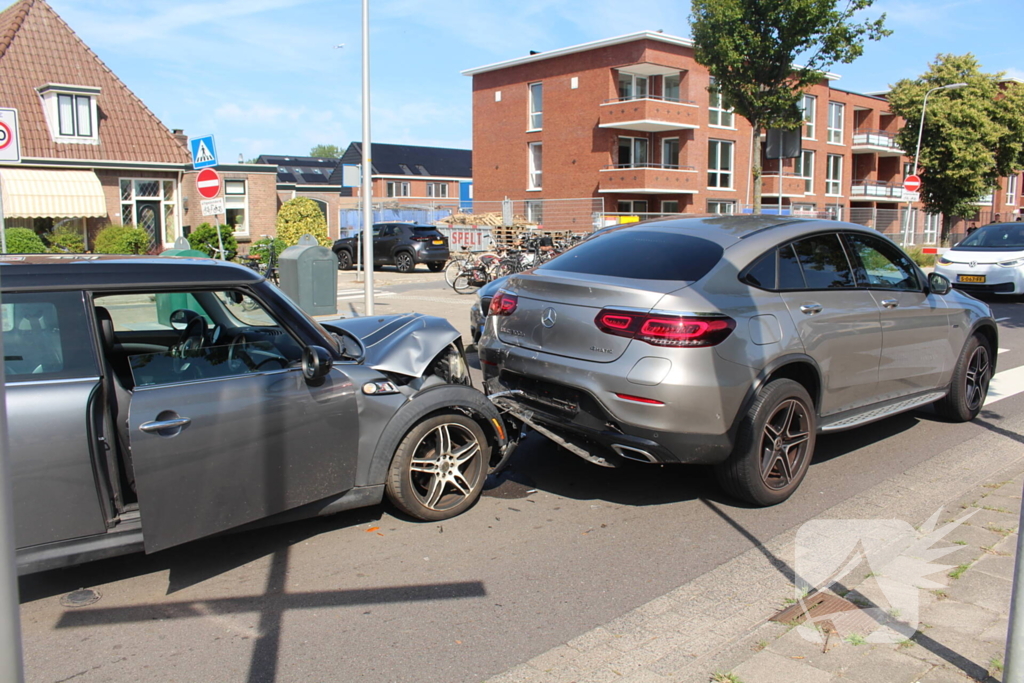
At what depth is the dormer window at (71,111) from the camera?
2586 centimetres

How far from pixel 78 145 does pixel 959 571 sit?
28.3m

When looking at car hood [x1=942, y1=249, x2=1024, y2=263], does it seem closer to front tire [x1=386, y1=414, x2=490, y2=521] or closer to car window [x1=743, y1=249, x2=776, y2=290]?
car window [x1=743, y1=249, x2=776, y2=290]

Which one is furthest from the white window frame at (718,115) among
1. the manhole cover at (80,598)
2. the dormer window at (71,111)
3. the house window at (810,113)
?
the manhole cover at (80,598)

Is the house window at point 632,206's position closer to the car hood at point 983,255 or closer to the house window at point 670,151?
the house window at point 670,151

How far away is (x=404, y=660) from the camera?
3432mm

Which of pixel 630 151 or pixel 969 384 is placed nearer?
pixel 969 384

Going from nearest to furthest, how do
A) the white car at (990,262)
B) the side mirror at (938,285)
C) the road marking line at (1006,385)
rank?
1. the side mirror at (938,285)
2. the road marking line at (1006,385)
3. the white car at (990,262)

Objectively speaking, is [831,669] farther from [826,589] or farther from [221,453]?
[221,453]

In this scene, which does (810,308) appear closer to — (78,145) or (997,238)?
(997,238)

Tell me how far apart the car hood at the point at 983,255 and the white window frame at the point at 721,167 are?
1008 inches

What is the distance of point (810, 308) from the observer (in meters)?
5.32

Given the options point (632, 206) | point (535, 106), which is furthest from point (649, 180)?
point (535, 106)

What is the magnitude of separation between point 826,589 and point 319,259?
10.5 m

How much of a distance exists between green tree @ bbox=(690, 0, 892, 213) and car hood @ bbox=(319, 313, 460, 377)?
69.0ft
